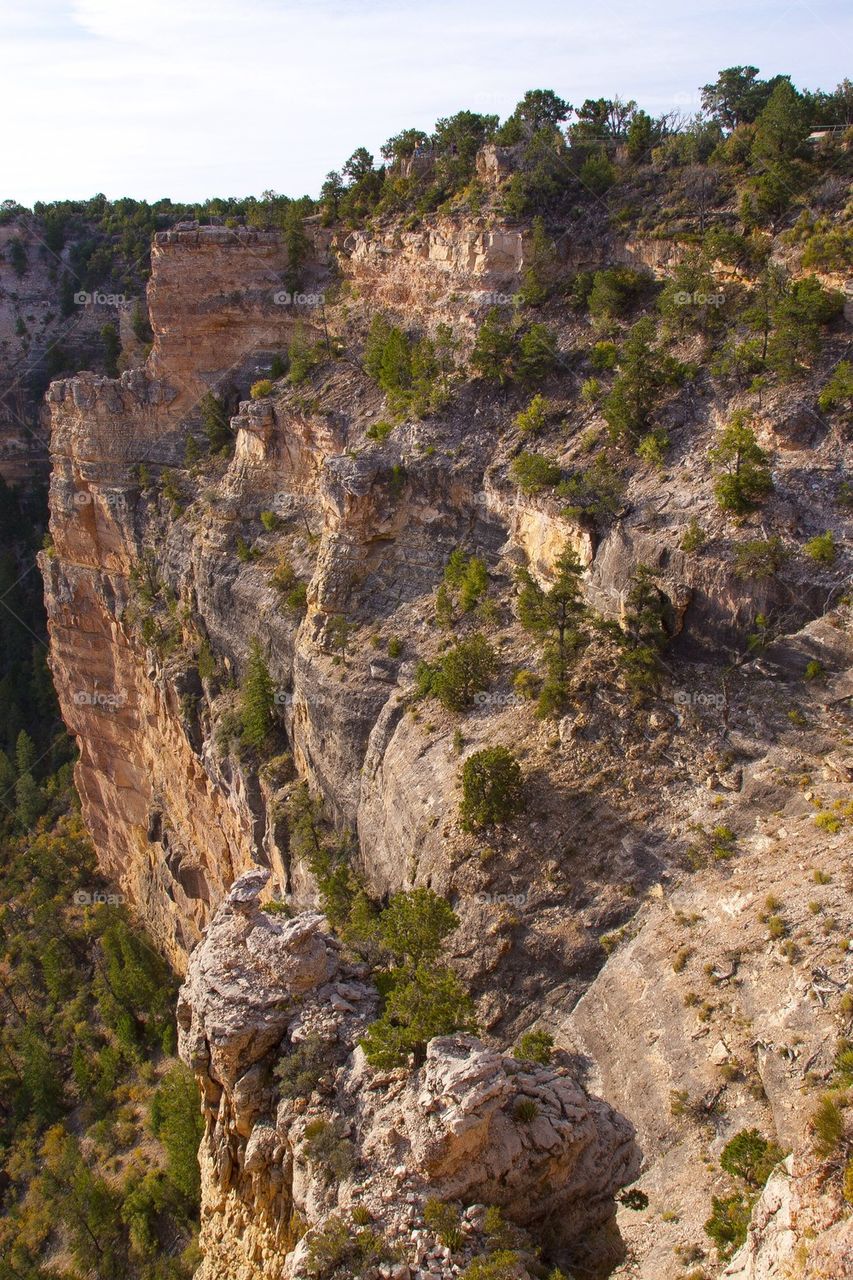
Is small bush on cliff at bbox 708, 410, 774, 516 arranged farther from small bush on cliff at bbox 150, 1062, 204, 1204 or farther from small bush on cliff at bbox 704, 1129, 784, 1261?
small bush on cliff at bbox 150, 1062, 204, 1204

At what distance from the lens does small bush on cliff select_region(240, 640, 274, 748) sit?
114 feet

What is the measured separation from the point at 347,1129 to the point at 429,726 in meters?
13.5

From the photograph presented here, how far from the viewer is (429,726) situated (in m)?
27.5

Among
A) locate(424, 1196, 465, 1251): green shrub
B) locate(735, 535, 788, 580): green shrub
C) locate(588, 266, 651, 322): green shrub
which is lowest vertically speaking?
locate(424, 1196, 465, 1251): green shrub

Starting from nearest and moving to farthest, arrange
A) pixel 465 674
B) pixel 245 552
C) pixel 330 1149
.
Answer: pixel 330 1149 → pixel 465 674 → pixel 245 552

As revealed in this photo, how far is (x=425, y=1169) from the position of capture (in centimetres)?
1389

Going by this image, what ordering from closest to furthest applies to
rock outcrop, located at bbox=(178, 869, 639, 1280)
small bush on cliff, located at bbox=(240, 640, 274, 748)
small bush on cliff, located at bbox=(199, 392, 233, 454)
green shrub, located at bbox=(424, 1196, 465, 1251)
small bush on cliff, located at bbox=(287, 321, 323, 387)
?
green shrub, located at bbox=(424, 1196, 465, 1251), rock outcrop, located at bbox=(178, 869, 639, 1280), small bush on cliff, located at bbox=(240, 640, 274, 748), small bush on cliff, located at bbox=(287, 321, 323, 387), small bush on cliff, located at bbox=(199, 392, 233, 454)

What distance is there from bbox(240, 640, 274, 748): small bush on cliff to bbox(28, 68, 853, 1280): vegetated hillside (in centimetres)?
14

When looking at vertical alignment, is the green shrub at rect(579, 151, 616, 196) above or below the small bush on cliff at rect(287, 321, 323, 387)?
above

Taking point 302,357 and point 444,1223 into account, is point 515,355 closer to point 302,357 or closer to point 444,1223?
point 302,357

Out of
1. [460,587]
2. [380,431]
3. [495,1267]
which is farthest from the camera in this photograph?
[380,431]

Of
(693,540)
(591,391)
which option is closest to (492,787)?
(693,540)

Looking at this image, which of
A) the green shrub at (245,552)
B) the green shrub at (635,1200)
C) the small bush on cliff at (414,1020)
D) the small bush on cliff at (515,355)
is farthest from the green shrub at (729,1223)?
the green shrub at (245,552)

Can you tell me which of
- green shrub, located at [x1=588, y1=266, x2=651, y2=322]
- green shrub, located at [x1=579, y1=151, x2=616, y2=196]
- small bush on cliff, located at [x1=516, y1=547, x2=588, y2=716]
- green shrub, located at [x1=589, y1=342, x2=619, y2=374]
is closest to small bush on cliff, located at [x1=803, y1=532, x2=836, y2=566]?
small bush on cliff, located at [x1=516, y1=547, x2=588, y2=716]
